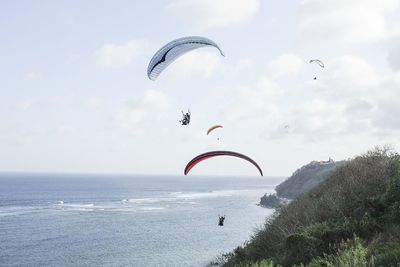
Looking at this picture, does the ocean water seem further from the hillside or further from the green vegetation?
the hillside

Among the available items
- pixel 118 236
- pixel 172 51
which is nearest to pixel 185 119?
pixel 172 51

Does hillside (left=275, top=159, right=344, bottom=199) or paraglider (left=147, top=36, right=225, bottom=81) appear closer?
paraglider (left=147, top=36, right=225, bottom=81)

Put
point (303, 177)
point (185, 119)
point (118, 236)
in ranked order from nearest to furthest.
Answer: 1. point (185, 119)
2. point (118, 236)
3. point (303, 177)

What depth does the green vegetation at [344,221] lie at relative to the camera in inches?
825

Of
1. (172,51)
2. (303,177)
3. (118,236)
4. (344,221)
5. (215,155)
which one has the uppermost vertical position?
(172,51)

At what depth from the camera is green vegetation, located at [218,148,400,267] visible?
2095cm

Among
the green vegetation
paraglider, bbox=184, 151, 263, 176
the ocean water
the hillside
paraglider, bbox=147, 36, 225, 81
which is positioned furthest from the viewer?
the hillside

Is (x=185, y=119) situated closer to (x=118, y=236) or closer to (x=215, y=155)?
(x=215, y=155)

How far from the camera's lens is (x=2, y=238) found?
75625 millimetres

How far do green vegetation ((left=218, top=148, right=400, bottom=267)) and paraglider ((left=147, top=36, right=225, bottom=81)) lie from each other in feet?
38.1

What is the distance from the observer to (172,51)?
24.0 metres

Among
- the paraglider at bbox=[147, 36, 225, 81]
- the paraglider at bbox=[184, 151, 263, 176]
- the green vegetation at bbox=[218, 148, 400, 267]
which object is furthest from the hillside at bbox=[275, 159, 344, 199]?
the paraglider at bbox=[147, 36, 225, 81]

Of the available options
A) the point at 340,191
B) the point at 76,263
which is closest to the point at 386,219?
the point at 340,191

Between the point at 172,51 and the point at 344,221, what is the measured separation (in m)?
14.2
